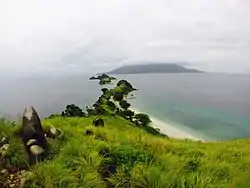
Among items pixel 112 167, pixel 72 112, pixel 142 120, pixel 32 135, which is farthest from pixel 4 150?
pixel 142 120

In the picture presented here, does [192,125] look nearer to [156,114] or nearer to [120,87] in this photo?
[156,114]

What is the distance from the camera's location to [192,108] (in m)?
73.9

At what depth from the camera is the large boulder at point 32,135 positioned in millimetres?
7093

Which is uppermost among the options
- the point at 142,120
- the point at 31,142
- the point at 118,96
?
the point at 31,142

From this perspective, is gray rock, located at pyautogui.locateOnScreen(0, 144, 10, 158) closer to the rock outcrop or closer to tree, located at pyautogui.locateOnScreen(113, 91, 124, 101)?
the rock outcrop

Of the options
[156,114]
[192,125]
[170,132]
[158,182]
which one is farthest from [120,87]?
[158,182]

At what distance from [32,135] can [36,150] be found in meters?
0.59

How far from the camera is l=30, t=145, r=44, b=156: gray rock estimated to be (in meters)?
7.04

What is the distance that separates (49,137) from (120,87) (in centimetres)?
3279

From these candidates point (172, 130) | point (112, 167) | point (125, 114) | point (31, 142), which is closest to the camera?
point (112, 167)

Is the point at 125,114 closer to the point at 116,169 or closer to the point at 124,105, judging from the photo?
the point at 124,105

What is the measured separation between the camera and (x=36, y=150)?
23.3ft

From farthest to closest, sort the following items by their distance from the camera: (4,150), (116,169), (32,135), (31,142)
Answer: (32,135)
(31,142)
(4,150)
(116,169)

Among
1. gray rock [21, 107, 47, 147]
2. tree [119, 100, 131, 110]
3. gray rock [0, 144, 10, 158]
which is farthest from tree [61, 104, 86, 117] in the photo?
gray rock [0, 144, 10, 158]
